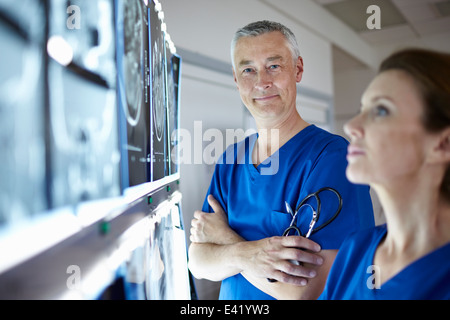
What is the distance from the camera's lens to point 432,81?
465 mm

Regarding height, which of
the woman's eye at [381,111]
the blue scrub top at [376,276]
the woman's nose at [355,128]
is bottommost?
the blue scrub top at [376,276]

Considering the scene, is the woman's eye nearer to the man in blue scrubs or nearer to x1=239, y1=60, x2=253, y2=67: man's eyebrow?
the man in blue scrubs

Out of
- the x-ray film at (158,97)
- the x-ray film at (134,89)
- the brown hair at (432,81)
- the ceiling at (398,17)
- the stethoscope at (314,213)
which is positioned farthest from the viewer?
the ceiling at (398,17)

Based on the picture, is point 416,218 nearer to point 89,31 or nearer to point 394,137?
point 394,137

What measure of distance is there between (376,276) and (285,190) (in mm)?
334

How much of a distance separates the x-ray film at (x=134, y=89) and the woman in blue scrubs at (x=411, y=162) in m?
0.31

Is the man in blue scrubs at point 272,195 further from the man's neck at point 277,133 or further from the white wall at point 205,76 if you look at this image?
the white wall at point 205,76

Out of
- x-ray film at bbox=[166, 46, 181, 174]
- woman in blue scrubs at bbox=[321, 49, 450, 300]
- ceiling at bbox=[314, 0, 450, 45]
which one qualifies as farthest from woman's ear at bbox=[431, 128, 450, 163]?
ceiling at bbox=[314, 0, 450, 45]

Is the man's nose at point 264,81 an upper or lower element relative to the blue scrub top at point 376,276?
upper

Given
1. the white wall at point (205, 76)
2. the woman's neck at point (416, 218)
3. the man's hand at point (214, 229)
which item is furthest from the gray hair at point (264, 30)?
the white wall at point (205, 76)

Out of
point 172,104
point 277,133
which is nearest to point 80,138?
point 277,133

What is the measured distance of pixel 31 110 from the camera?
1.08 ft

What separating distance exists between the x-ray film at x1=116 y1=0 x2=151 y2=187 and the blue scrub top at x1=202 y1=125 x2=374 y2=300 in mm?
247

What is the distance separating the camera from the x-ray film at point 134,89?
0.57m
